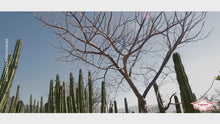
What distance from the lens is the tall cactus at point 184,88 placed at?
1.52 meters

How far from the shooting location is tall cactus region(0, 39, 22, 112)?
132cm

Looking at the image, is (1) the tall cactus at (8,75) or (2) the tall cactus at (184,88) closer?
(1) the tall cactus at (8,75)

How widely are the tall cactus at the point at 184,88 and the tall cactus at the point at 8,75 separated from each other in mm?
1657

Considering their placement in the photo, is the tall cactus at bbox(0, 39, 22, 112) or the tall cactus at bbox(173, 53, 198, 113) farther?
the tall cactus at bbox(173, 53, 198, 113)

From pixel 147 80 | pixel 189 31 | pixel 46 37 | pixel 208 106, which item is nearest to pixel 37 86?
pixel 46 37

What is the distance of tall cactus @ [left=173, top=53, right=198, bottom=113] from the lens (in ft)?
4.97

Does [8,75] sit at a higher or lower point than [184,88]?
higher

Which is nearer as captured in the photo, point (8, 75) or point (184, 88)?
point (8, 75)

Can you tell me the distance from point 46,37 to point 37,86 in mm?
558

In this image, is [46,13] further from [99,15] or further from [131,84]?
[131,84]

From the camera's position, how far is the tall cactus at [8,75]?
1.32 m

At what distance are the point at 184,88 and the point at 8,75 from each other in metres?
1.73

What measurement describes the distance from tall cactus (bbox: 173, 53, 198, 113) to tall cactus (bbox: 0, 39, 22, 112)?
1657mm

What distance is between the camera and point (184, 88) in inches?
62.3
